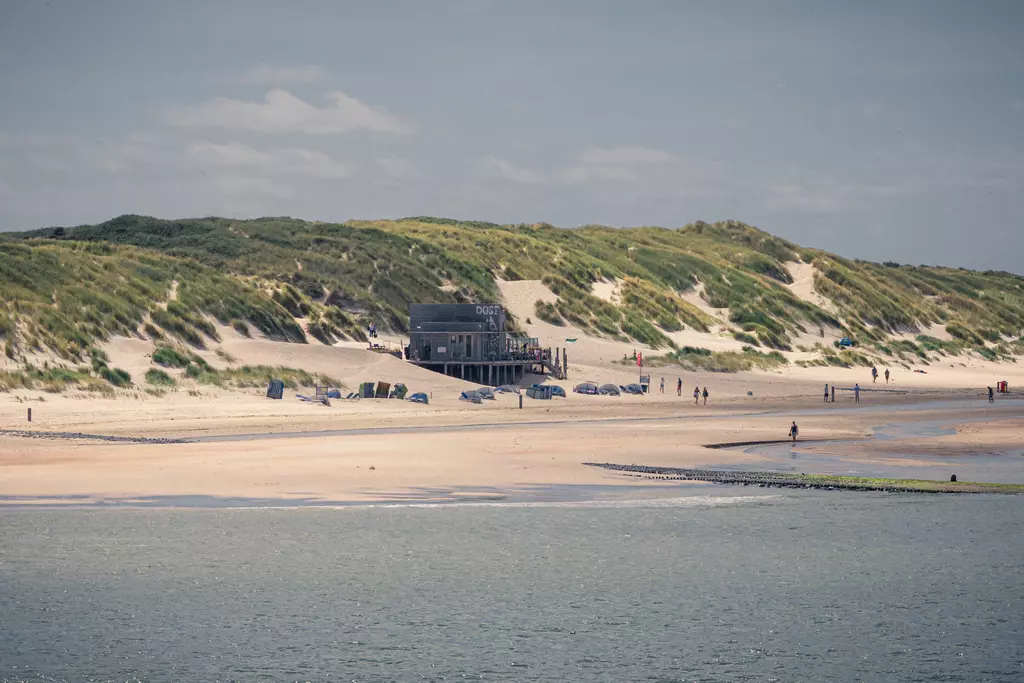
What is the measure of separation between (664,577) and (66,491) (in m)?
16.6

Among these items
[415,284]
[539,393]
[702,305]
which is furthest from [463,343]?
[702,305]

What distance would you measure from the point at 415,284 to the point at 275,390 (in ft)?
160

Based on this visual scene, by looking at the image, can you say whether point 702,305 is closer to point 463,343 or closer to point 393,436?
point 463,343

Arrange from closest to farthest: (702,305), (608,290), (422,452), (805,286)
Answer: (422,452) → (608,290) → (702,305) → (805,286)

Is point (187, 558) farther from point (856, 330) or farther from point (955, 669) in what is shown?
point (856, 330)

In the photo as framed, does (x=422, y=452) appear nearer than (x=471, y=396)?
Yes

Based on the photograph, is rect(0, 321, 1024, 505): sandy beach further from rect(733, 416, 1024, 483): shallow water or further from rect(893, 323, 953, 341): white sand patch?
rect(893, 323, 953, 341): white sand patch

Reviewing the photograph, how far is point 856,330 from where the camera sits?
142375 mm

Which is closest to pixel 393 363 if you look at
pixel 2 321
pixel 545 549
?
pixel 2 321

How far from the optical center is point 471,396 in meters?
68.0

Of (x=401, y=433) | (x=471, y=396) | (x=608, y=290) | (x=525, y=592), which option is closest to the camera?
(x=525, y=592)

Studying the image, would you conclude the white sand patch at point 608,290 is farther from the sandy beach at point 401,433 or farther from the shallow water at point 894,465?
the shallow water at point 894,465

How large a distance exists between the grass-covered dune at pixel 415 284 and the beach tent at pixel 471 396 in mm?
17551

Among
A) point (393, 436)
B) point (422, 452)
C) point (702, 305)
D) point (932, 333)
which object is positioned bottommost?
point (422, 452)
